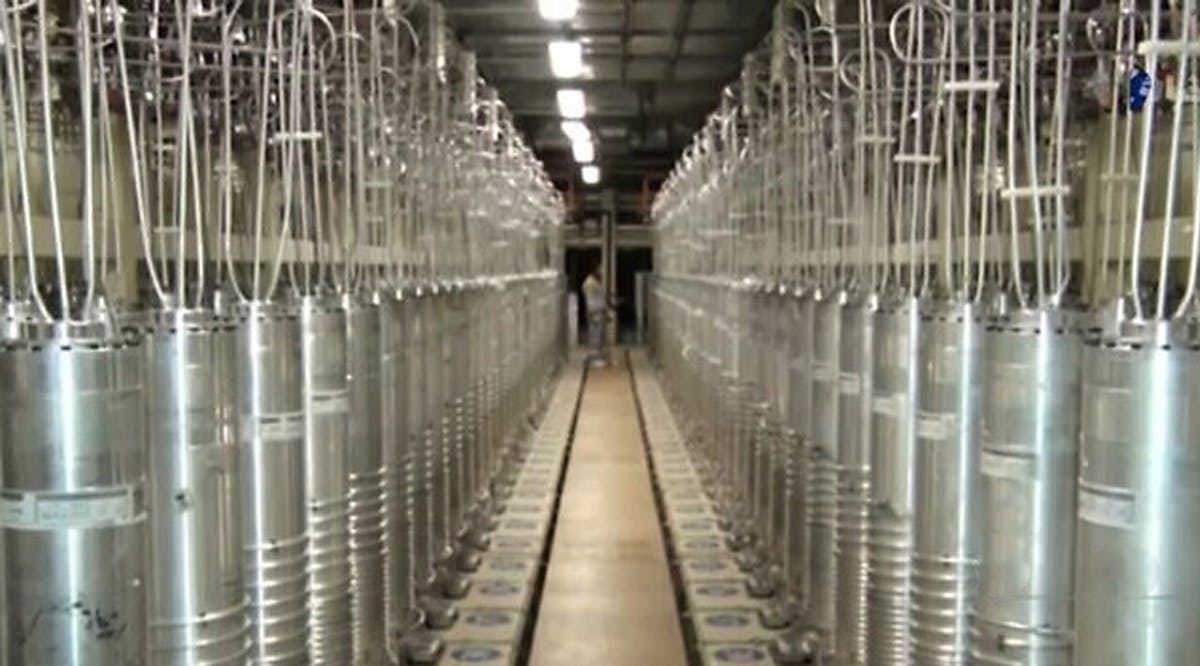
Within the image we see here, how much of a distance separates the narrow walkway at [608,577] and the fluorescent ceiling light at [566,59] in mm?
3097

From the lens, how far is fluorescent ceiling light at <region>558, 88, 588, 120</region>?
40.3 ft

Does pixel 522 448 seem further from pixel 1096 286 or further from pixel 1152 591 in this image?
pixel 1152 591

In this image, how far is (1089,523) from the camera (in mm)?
2078

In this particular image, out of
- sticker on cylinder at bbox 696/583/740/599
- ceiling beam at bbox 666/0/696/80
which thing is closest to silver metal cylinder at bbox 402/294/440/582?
sticker on cylinder at bbox 696/583/740/599

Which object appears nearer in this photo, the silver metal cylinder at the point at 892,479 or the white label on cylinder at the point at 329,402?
the silver metal cylinder at the point at 892,479

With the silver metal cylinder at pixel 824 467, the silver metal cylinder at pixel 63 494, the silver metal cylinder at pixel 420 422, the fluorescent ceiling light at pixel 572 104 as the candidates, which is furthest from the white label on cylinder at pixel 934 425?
the fluorescent ceiling light at pixel 572 104

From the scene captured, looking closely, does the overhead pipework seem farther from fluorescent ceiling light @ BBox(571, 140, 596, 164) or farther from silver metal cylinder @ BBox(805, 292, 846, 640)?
fluorescent ceiling light @ BBox(571, 140, 596, 164)

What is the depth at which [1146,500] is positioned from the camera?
1.98m

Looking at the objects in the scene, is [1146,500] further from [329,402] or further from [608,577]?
[608,577]

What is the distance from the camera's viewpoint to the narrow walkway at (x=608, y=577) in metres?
5.51

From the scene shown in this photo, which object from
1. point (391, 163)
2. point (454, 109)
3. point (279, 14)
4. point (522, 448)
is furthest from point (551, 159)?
point (279, 14)

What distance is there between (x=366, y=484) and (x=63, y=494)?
6.49ft

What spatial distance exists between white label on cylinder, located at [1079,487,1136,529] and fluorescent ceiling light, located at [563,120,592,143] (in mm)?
12277

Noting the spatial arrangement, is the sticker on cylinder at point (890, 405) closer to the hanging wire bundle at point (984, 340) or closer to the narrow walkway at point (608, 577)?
the hanging wire bundle at point (984, 340)
